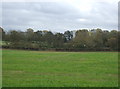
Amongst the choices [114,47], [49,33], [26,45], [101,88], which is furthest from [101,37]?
[101,88]

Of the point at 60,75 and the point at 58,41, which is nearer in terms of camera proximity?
the point at 60,75

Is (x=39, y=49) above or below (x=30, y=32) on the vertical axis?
below

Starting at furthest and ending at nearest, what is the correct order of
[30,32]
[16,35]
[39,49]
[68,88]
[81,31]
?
[81,31]
[30,32]
[16,35]
[39,49]
[68,88]

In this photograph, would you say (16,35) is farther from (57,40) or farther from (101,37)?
(101,37)

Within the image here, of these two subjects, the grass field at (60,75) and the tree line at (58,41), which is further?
the tree line at (58,41)

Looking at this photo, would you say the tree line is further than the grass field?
Yes

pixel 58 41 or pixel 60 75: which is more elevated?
pixel 58 41

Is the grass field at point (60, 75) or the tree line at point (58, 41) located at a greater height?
the tree line at point (58, 41)

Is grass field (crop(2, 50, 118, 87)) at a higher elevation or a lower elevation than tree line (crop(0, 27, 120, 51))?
lower

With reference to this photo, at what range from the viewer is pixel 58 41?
75.6 m

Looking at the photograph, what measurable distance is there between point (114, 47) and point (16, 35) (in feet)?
87.6

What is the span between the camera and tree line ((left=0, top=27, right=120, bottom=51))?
6288 cm

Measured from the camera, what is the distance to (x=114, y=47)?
201 feet

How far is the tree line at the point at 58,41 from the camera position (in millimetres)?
62875
